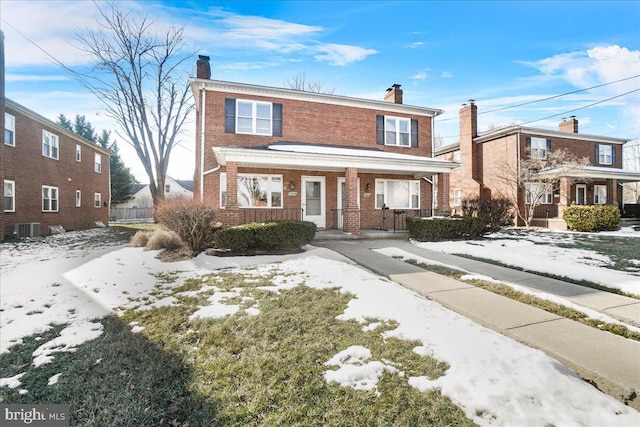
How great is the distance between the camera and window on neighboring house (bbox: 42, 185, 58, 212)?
16.0m

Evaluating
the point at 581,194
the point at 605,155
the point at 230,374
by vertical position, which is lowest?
the point at 230,374

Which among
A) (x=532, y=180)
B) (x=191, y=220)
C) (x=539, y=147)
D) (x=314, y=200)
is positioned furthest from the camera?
(x=539, y=147)

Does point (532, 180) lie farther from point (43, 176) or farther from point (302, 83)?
point (43, 176)

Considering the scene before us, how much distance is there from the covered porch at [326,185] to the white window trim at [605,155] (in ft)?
59.5

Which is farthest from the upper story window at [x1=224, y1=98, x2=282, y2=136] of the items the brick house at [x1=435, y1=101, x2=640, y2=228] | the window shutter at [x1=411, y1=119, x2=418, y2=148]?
the brick house at [x1=435, y1=101, x2=640, y2=228]

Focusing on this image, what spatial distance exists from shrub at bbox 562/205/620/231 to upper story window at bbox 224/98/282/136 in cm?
1544

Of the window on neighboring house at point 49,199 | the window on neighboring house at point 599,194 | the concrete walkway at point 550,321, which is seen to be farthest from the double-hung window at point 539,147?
the window on neighboring house at point 49,199

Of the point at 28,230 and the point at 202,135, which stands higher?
the point at 202,135

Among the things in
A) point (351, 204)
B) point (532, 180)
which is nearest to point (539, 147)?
point (532, 180)

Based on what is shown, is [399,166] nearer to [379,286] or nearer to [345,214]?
[345,214]

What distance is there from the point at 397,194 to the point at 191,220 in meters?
9.80

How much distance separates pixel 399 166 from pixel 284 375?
34.3 ft

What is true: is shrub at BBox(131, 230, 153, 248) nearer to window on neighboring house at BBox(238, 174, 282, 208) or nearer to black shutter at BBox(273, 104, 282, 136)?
window on neighboring house at BBox(238, 174, 282, 208)

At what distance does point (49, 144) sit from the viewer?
16516mm
